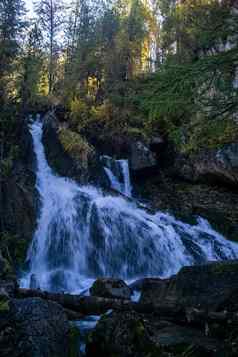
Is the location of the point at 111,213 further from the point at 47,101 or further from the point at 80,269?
the point at 47,101

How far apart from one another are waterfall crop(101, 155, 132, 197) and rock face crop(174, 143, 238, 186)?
3.06 m

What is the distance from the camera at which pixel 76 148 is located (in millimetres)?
20531

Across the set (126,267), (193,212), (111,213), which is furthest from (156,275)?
(193,212)

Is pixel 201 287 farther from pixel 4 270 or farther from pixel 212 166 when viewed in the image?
pixel 212 166

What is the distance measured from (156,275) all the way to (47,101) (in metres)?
19.0

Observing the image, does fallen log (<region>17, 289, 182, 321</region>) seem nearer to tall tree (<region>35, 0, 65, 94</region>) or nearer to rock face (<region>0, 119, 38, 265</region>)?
rock face (<region>0, 119, 38, 265</region>)

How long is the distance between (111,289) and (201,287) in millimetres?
2921

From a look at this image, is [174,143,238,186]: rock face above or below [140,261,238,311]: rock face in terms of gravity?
above

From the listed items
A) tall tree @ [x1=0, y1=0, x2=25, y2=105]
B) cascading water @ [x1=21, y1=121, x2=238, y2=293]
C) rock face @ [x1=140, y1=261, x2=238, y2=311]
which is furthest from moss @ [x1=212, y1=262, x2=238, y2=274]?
tall tree @ [x1=0, y1=0, x2=25, y2=105]

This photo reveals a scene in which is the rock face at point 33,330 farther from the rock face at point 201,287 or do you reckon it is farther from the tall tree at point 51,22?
the tall tree at point 51,22

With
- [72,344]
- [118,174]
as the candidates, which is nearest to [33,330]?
[72,344]

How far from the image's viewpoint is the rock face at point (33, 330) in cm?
504

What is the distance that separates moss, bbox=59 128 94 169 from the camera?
2036 centimetres

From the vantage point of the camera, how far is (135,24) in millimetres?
28656
